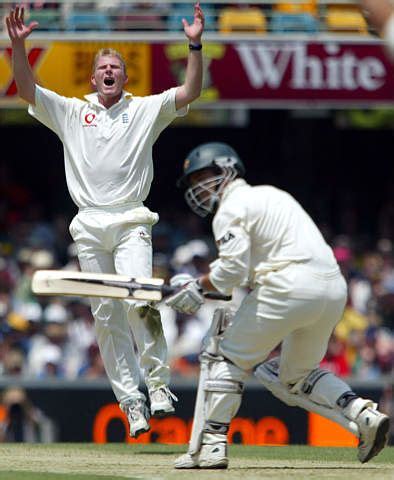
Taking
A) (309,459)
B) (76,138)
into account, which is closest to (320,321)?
(309,459)

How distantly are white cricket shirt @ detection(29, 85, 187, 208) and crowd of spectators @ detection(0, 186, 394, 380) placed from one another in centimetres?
523

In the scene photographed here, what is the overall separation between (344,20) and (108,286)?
9.59 m

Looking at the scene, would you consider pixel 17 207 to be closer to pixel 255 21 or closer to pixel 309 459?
pixel 255 21

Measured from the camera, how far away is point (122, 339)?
7.76m

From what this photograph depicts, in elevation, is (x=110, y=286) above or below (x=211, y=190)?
below

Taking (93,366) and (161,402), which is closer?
(161,402)

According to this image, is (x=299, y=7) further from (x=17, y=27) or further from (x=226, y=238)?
(x=226, y=238)

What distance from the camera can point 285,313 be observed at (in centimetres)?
643

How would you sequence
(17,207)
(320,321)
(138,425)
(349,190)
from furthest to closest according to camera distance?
1. (349,190)
2. (17,207)
3. (138,425)
4. (320,321)

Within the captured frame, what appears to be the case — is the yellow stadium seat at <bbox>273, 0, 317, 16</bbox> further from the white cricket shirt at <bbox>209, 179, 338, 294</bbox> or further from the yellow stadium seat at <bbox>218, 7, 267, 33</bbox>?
the white cricket shirt at <bbox>209, 179, 338, 294</bbox>

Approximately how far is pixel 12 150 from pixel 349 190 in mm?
4975

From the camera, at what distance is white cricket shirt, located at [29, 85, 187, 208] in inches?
299

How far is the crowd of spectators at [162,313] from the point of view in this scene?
520 inches

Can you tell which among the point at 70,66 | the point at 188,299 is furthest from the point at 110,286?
the point at 70,66
